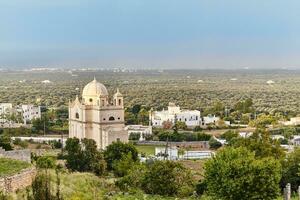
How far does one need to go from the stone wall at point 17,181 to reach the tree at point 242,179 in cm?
539

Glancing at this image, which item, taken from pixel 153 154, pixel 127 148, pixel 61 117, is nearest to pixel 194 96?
pixel 61 117

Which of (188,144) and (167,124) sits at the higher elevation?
(188,144)

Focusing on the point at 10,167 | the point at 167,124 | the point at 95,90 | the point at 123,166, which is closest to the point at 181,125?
the point at 167,124

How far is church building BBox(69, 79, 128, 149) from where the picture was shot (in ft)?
131

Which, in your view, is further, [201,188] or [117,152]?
[117,152]

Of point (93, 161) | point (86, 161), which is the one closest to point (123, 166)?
point (93, 161)

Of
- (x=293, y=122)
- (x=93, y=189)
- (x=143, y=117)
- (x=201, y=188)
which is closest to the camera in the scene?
(x=93, y=189)

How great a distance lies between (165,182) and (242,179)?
3140 millimetres

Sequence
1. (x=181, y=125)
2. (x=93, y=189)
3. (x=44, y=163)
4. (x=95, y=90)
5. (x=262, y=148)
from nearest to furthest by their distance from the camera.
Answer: (x=93, y=189)
(x=44, y=163)
(x=262, y=148)
(x=95, y=90)
(x=181, y=125)

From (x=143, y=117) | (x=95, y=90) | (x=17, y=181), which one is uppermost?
(x=17, y=181)

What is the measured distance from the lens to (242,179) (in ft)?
61.2

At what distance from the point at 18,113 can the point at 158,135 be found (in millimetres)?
20752

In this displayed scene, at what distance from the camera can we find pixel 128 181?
71.1 feet

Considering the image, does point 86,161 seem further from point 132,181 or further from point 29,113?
point 29,113
